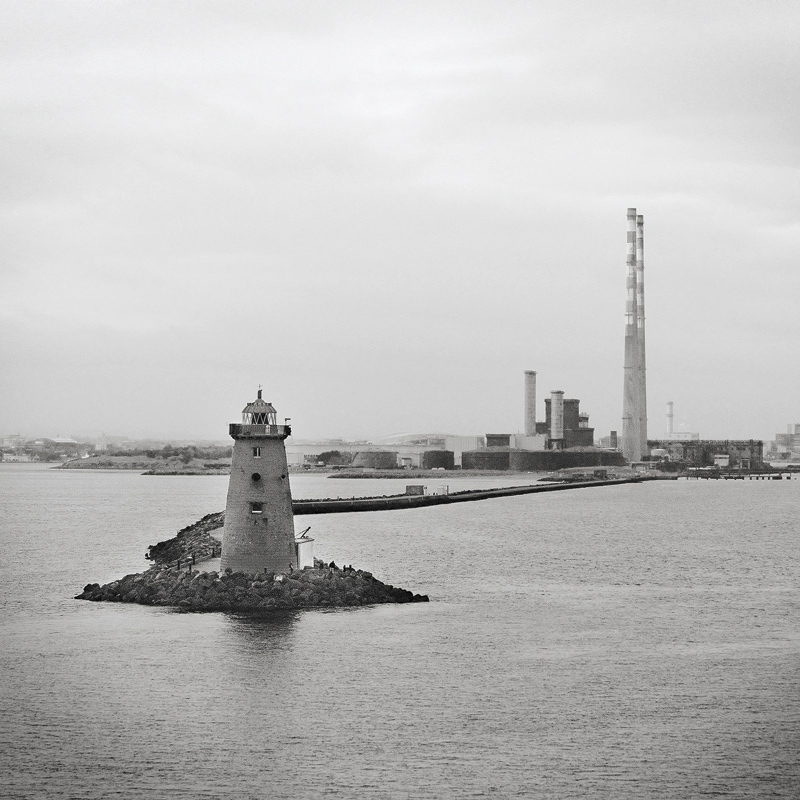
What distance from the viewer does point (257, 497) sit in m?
29.4

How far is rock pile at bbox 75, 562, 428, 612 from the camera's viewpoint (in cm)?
2922

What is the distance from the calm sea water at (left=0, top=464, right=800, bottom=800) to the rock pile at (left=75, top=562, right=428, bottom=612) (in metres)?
0.67

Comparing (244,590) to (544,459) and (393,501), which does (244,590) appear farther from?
(544,459)

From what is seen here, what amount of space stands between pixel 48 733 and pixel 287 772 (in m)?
4.18

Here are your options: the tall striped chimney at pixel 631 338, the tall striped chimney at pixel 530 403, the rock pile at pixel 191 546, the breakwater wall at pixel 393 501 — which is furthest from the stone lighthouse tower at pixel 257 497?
the tall striped chimney at pixel 530 403

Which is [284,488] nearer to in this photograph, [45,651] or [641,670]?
[45,651]

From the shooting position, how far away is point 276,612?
28844 millimetres

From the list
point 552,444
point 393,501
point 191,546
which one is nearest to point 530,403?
point 552,444

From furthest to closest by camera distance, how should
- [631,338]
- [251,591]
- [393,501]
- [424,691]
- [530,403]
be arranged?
1. [530,403]
2. [631,338]
3. [393,501]
4. [251,591]
5. [424,691]

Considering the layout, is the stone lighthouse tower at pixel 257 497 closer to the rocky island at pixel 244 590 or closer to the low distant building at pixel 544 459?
the rocky island at pixel 244 590

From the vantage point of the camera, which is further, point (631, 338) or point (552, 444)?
point (552, 444)

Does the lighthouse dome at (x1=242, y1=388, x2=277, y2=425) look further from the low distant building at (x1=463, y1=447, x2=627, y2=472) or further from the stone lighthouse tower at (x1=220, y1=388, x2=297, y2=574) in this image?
the low distant building at (x1=463, y1=447, x2=627, y2=472)

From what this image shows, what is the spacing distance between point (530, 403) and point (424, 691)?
144492 millimetres

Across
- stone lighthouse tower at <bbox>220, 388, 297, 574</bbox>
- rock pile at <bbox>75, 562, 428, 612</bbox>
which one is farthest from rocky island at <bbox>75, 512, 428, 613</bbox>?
stone lighthouse tower at <bbox>220, 388, 297, 574</bbox>
